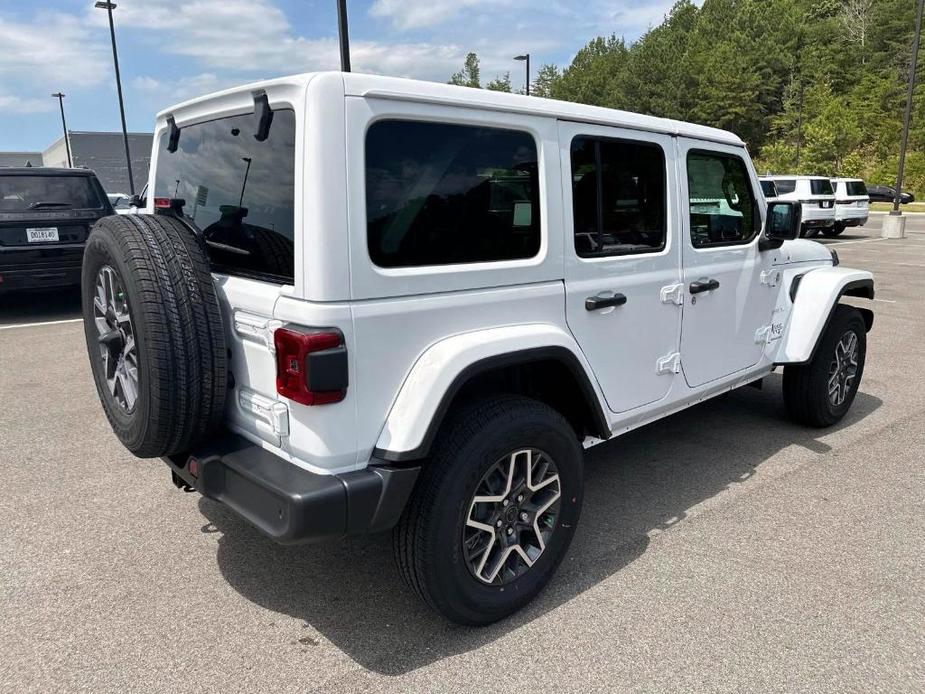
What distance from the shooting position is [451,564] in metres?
2.43

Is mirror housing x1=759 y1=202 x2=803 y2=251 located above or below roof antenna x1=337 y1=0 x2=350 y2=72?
below

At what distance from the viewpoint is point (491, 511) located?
262cm

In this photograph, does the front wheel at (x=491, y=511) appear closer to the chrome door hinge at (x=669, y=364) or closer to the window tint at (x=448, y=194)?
the window tint at (x=448, y=194)

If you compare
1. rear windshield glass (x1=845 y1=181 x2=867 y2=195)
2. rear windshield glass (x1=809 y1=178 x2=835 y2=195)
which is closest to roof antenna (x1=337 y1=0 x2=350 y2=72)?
rear windshield glass (x1=809 y1=178 x2=835 y2=195)

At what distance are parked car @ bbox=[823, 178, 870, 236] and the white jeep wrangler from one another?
64.5ft

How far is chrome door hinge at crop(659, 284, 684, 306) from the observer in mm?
3314

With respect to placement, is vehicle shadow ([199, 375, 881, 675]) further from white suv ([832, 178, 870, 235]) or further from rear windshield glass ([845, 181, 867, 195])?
rear windshield glass ([845, 181, 867, 195])

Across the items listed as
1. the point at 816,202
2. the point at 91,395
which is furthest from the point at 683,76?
the point at 91,395

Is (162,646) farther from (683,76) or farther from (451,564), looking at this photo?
(683,76)

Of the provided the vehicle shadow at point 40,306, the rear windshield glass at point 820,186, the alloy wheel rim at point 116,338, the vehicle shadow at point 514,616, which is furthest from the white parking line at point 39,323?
the rear windshield glass at point 820,186

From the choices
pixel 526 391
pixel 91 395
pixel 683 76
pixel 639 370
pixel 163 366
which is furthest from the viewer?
pixel 683 76

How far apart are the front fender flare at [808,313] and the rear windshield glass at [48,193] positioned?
7.76 meters

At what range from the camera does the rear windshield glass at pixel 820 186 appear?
1920 centimetres

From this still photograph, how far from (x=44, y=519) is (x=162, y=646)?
1419 mm
